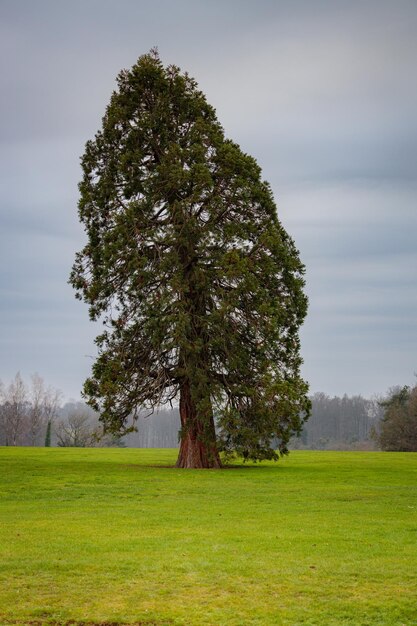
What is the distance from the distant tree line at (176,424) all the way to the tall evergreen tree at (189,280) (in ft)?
8.40

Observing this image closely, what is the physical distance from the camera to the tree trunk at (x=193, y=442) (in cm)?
3189

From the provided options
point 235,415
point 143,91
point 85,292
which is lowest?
point 235,415

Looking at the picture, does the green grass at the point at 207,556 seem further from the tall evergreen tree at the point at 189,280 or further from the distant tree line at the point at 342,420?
the distant tree line at the point at 342,420

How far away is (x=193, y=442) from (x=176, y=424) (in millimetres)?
151705

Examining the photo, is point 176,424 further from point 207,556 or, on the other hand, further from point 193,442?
point 207,556

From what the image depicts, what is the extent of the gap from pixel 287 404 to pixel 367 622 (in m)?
21.9

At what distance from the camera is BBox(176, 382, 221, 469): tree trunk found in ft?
105

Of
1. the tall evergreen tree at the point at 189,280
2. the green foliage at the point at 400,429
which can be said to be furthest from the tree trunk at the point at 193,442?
the green foliage at the point at 400,429

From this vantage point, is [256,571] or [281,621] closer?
[281,621]

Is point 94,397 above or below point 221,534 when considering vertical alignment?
above

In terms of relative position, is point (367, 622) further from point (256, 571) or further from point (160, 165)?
point (160, 165)

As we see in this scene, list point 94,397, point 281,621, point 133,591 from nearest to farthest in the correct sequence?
point 281,621 < point 133,591 < point 94,397

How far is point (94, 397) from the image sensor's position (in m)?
32.7

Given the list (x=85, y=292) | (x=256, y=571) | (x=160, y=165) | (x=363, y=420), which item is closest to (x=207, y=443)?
(x=85, y=292)
